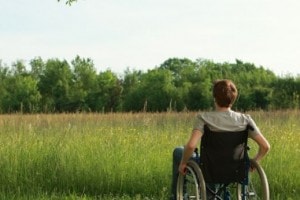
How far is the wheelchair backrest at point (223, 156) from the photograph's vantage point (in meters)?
4.57

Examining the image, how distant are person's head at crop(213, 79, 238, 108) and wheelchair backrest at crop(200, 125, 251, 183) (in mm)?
237

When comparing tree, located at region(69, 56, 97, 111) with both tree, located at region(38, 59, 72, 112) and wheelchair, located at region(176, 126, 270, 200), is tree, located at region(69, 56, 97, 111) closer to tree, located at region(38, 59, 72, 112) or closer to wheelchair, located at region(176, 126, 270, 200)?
tree, located at region(38, 59, 72, 112)

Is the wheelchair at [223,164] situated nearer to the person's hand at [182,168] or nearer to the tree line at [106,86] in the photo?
the person's hand at [182,168]

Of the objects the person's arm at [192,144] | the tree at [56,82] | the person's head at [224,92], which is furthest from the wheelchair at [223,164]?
the tree at [56,82]

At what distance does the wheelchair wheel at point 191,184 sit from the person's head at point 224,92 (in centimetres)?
55

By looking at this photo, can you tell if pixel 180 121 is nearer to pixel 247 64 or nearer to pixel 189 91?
pixel 189 91

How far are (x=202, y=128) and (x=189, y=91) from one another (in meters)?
55.4

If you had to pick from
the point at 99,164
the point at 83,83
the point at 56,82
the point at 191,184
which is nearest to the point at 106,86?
the point at 83,83

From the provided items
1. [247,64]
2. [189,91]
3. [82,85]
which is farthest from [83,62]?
[247,64]

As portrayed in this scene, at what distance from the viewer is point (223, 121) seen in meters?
4.57

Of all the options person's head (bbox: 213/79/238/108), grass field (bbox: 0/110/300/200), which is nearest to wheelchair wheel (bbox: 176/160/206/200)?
person's head (bbox: 213/79/238/108)

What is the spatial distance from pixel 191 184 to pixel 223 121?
0.72 m

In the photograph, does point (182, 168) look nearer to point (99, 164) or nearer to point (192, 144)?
point (192, 144)

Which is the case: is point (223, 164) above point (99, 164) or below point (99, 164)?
Result: above
